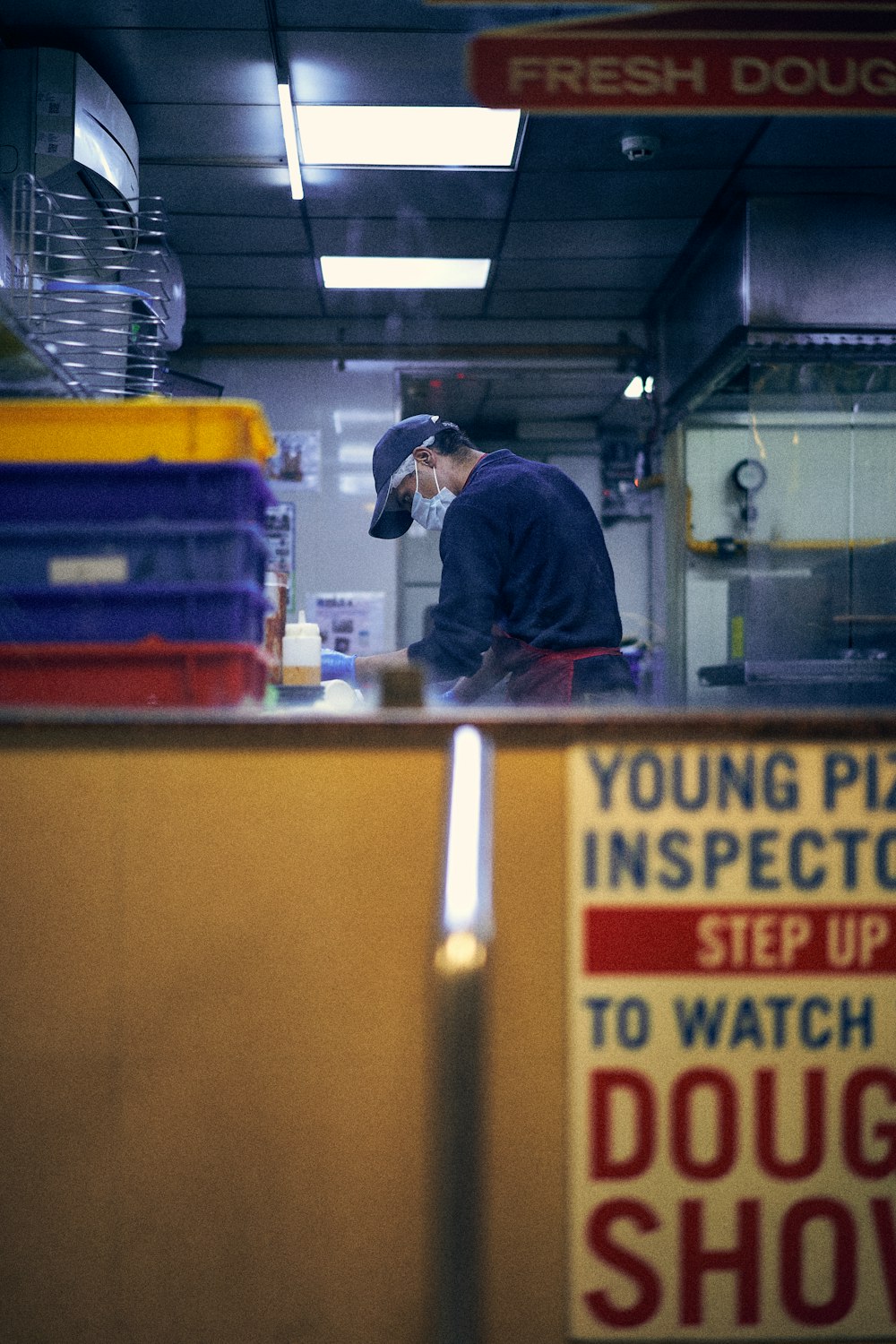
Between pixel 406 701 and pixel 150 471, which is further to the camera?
pixel 150 471

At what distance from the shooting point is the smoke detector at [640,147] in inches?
158

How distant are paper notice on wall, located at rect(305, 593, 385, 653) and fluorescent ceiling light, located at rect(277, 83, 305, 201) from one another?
2.19 metres

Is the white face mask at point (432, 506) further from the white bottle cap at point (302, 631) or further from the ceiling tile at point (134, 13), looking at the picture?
the ceiling tile at point (134, 13)

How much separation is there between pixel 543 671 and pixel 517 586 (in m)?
0.21

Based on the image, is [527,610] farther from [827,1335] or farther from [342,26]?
[342,26]

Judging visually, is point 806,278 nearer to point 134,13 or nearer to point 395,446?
point 395,446

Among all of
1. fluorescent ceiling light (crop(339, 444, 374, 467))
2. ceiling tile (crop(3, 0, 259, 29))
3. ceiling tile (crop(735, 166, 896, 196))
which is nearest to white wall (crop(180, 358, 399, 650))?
fluorescent ceiling light (crop(339, 444, 374, 467))

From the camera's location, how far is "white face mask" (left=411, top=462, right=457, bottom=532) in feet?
9.86

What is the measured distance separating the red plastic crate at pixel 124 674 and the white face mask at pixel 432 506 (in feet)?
4.74

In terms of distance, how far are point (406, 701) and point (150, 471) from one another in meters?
0.49

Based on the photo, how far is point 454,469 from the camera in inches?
117

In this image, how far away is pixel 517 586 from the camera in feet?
9.00

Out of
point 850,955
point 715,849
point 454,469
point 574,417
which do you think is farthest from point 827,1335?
point 574,417

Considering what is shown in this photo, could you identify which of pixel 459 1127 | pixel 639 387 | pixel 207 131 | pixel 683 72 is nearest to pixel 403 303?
pixel 639 387
